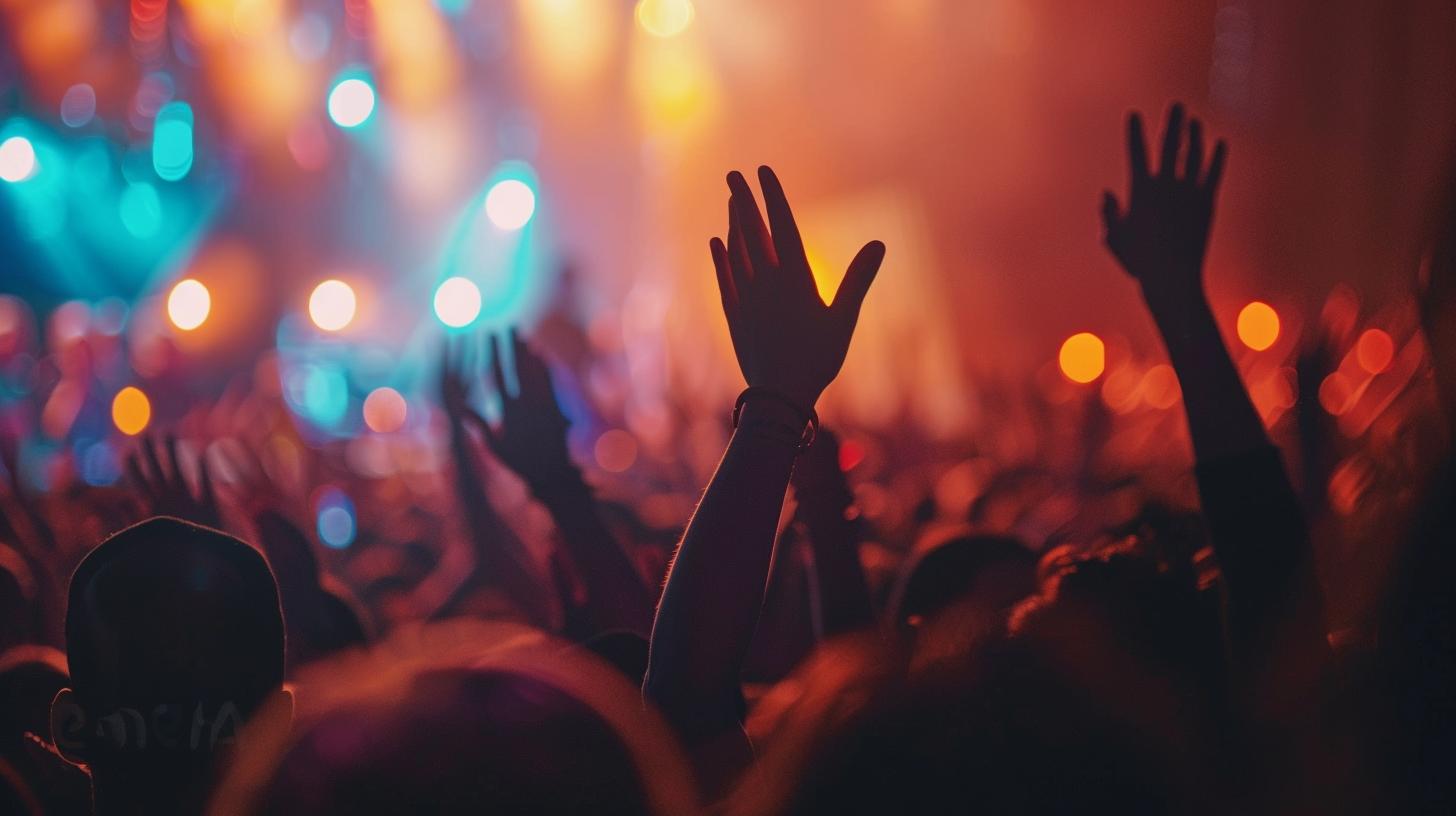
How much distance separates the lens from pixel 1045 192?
7.63 meters

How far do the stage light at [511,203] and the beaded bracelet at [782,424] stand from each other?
288 inches

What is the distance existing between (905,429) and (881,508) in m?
1.63

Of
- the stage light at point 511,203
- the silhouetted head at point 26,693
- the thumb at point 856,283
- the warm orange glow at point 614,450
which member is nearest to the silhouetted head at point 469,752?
the thumb at point 856,283

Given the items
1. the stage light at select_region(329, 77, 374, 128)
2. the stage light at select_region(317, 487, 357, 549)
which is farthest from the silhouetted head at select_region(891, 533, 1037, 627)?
the stage light at select_region(329, 77, 374, 128)

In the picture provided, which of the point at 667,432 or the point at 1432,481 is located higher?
the point at 1432,481

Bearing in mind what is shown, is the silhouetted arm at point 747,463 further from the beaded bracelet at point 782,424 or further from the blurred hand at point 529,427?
the blurred hand at point 529,427

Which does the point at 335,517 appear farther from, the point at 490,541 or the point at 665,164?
the point at 665,164

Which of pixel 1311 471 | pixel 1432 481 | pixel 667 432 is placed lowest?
pixel 667 432

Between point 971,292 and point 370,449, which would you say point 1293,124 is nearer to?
point 971,292

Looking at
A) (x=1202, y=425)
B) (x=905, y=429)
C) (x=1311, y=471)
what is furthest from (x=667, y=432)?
(x=1202, y=425)

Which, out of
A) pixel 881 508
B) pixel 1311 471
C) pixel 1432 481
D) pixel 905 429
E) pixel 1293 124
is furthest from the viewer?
pixel 1293 124

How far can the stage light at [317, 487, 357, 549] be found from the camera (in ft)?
12.6

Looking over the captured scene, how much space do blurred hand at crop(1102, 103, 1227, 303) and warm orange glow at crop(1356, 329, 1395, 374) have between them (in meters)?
2.18

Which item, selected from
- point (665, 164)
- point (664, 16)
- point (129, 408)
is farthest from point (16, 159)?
point (664, 16)
